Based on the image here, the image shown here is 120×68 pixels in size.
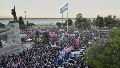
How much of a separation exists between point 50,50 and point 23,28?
1899 inches

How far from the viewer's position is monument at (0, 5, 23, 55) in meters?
44.6

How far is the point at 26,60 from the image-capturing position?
35531mm

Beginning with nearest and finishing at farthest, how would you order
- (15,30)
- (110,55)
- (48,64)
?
(110,55) < (48,64) < (15,30)

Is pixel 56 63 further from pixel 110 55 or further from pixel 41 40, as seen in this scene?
pixel 41 40

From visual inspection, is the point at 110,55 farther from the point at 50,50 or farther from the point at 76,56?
the point at 50,50

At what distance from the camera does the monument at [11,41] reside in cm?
4459

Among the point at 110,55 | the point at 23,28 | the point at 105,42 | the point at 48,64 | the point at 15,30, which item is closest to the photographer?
the point at 110,55

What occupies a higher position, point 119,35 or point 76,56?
point 119,35

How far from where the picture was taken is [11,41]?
4834 centimetres

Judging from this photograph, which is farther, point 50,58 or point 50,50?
point 50,50

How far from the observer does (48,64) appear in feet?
108

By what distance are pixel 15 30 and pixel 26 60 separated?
1578 centimetres

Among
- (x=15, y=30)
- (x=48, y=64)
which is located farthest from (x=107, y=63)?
(x=15, y=30)

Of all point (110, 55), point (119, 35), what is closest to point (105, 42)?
point (119, 35)
